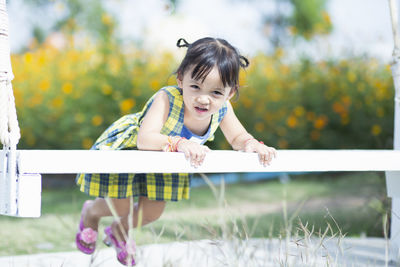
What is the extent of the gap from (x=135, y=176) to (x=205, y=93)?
68 cm

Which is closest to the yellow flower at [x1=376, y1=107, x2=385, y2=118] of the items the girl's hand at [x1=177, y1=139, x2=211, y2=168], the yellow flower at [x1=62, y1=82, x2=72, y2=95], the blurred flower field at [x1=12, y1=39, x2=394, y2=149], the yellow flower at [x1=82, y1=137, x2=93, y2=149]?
the blurred flower field at [x1=12, y1=39, x2=394, y2=149]

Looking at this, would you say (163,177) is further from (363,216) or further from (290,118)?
(290,118)

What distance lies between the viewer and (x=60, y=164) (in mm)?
1401

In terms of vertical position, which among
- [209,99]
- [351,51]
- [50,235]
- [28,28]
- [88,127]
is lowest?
[50,235]

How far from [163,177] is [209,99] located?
60cm

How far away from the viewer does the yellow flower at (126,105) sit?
17.5 feet

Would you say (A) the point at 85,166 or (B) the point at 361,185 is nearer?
(A) the point at 85,166

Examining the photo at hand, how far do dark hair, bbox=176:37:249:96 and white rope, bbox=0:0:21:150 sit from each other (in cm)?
73

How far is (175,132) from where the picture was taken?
220 cm

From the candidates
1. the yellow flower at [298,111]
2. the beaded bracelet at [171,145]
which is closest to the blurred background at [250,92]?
the yellow flower at [298,111]

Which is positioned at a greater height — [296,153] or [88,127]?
[88,127]

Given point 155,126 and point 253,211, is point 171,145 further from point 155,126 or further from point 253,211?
point 253,211

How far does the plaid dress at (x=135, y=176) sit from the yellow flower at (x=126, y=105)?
294cm

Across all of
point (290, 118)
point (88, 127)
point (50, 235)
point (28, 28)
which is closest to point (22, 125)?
point (88, 127)
